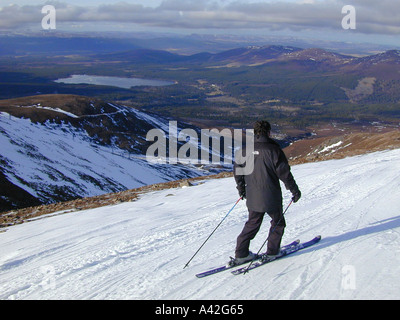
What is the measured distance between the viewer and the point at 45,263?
8867mm

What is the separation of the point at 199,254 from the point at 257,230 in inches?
72.7

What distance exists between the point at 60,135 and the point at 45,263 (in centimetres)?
10371

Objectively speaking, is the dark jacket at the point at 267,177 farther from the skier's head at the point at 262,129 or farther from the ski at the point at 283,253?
the ski at the point at 283,253

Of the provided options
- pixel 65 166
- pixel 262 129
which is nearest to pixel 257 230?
pixel 262 129

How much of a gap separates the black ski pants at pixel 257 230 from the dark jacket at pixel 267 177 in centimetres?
17

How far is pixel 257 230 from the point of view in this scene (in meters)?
7.51

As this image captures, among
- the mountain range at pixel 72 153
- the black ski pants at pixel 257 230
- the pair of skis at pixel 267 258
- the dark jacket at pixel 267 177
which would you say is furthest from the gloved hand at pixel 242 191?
the mountain range at pixel 72 153

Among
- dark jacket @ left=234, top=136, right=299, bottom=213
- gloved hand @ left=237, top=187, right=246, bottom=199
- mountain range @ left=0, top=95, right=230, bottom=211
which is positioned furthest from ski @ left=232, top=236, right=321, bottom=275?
mountain range @ left=0, top=95, right=230, bottom=211

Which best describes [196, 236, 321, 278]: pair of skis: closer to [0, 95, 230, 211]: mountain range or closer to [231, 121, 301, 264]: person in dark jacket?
[231, 121, 301, 264]: person in dark jacket

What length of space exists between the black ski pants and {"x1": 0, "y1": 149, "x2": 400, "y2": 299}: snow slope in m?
0.46

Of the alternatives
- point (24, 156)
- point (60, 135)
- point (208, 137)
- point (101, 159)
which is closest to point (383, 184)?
point (24, 156)

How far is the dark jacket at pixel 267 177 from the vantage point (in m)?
7.03

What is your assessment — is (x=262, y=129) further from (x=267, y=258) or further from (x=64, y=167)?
(x=64, y=167)

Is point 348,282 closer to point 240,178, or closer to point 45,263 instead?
point 240,178
